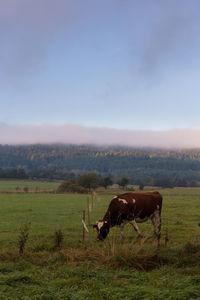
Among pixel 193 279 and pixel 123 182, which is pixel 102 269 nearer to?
pixel 193 279

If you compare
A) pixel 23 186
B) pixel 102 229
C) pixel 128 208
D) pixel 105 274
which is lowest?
pixel 23 186

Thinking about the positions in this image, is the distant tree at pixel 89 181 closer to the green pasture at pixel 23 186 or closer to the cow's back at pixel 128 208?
the green pasture at pixel 23 186

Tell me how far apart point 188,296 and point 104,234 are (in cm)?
825

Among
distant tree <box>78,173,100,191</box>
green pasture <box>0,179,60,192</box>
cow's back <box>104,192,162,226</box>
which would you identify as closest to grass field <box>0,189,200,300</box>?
cow's back <box>104,192,162,226</box>

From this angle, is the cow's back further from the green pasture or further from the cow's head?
the green pasture

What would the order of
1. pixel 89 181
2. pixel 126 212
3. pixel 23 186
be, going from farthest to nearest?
pixel 23 186
pixel 89 181
pixel 126 212

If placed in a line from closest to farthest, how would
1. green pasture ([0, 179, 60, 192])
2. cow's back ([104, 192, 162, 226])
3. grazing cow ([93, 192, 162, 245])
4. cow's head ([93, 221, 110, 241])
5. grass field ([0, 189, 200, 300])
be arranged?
grass field ([0, 189, 200, 300]) → cow's head ([93, 221, 110, 241]) → grazing cow ([93, 192, 162, 245]) → cow's back ([104, 192, 162, 226]) → green pasture ([0, 179, 60, 192])

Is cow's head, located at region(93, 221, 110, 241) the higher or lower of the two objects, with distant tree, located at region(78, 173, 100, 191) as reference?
higher

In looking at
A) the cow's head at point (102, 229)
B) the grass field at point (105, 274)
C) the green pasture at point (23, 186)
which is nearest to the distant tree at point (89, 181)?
the green pasture at point (23, 186)

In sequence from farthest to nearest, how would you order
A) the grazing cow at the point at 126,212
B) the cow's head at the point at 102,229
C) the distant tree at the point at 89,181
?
1. the distant tree at the point at 89,181
2. the grazing cow at the point at 126,212
3. the cow's head at the point at 102,229

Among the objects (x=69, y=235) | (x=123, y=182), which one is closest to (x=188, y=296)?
(x=69, y=235)

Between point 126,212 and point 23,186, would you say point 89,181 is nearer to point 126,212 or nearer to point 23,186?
point 23,186

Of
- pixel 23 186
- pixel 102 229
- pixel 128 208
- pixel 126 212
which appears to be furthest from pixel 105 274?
pixel 23 186

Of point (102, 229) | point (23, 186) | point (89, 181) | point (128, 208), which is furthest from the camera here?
point (23, 186)
